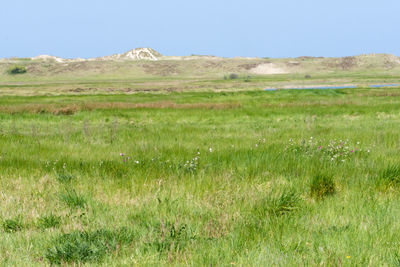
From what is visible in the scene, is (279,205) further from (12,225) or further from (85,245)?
(12,225)

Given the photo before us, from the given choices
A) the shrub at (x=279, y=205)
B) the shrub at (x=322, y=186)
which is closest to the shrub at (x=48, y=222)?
the shrub at (x=279, y=205)

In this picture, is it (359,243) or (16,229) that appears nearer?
(359,243)

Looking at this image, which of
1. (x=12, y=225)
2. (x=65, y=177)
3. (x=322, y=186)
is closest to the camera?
(x=12, y=225)

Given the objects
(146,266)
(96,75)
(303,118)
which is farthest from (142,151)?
(96,75)

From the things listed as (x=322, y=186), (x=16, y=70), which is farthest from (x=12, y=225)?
(x=16, y=70)

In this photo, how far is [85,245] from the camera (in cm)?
379

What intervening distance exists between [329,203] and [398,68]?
208 m

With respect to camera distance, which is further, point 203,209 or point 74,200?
point 74,200

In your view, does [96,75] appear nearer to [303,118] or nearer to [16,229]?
[303,118]

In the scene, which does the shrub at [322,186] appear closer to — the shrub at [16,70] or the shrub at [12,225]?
the shrub at [12,225]

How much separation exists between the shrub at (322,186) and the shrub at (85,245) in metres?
3.10

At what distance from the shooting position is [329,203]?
17.0 ft

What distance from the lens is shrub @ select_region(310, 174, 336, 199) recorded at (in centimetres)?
599

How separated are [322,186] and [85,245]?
12.6 ft
